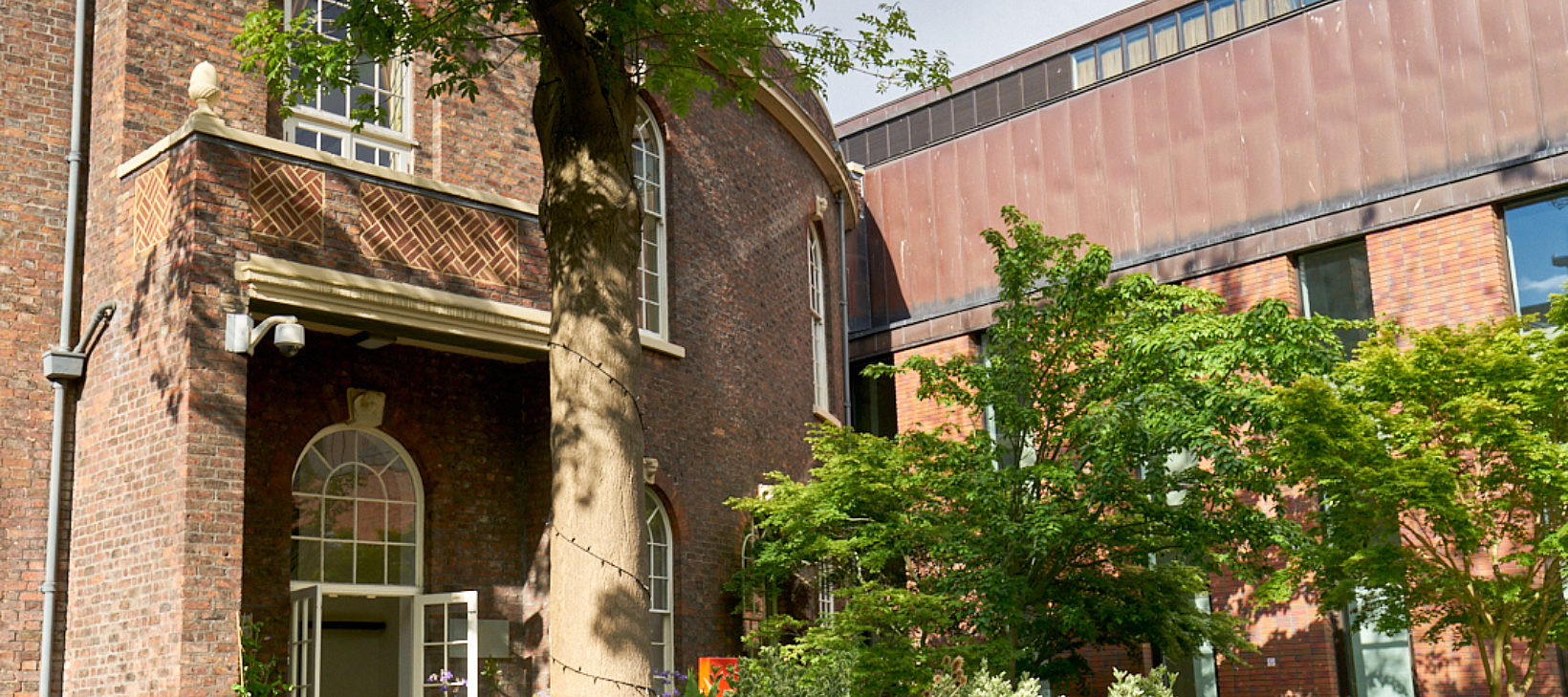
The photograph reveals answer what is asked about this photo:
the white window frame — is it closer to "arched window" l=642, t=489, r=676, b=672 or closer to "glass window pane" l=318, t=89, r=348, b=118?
"glass window pane" l=318, t=89, r=348, b=118

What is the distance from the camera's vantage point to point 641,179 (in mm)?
16750

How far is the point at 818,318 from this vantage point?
22281 millimetres

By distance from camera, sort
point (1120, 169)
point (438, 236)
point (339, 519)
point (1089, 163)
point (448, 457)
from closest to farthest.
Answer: point (438, 236) → point (339, 519) → point (448, 457) → point (1120, 169) → point (1089, 163)

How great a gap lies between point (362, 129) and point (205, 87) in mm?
2033

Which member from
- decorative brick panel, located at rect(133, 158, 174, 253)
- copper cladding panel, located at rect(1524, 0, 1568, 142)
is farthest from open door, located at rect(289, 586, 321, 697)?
copper cladding panel, located at rect(1524, 0, 1568, 142)

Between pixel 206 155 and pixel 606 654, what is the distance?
17.9 ft

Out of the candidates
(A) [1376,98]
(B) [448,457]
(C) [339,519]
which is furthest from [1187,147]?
(C) [339,519]

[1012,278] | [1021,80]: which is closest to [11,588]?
[1012,278]

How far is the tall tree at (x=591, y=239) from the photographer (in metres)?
8.16

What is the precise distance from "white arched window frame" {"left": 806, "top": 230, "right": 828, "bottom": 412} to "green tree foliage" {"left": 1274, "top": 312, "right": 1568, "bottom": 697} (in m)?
7.18

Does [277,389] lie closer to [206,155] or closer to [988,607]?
[206,155]

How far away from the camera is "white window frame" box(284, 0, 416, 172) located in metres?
13.3

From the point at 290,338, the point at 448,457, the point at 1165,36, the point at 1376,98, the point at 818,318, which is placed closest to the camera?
the point at 290,338

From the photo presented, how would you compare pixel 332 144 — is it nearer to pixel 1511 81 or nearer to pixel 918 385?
pixel 918 385
